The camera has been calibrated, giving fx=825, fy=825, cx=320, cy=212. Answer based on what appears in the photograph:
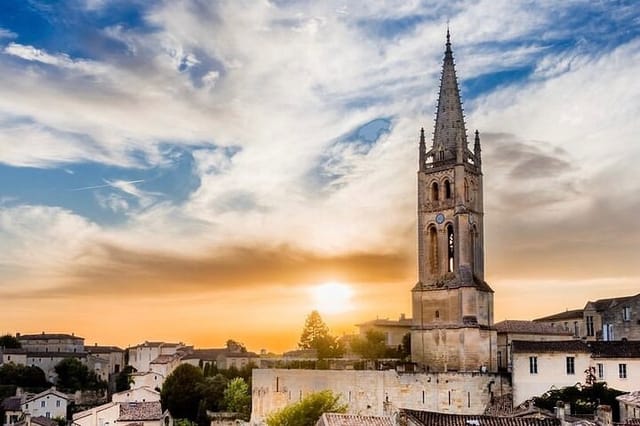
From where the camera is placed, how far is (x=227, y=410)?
72438mm

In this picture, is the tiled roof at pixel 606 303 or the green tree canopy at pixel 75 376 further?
the green tree canopy at pixel 75 376

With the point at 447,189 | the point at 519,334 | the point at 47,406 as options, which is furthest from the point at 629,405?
the point at 47,406

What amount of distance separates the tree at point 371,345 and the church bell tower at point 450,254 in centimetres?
1386

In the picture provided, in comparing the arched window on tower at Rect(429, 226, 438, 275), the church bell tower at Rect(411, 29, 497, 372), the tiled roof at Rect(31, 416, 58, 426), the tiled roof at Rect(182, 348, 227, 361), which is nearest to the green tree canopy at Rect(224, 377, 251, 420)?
the tiled roof at Rect(31, 416, 58, 426)

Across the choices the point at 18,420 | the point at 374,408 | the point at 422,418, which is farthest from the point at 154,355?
the point at 422,418

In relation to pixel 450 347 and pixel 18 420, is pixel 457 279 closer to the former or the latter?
pixel 450 347

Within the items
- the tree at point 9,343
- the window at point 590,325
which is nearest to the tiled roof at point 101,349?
the tree at point 9,343

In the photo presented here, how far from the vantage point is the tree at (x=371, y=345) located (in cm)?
7362

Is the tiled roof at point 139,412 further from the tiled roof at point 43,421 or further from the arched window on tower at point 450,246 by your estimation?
the arched window on tower at point 450,246

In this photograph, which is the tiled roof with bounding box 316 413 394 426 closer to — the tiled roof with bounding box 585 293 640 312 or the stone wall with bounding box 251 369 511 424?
the stone wall with bounding box 251 369 511 424

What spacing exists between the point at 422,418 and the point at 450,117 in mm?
33047

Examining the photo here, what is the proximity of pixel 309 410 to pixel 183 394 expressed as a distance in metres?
27.2

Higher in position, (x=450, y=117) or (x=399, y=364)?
(x=450, y=117)

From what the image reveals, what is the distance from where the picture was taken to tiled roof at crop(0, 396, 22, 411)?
80.1 m
